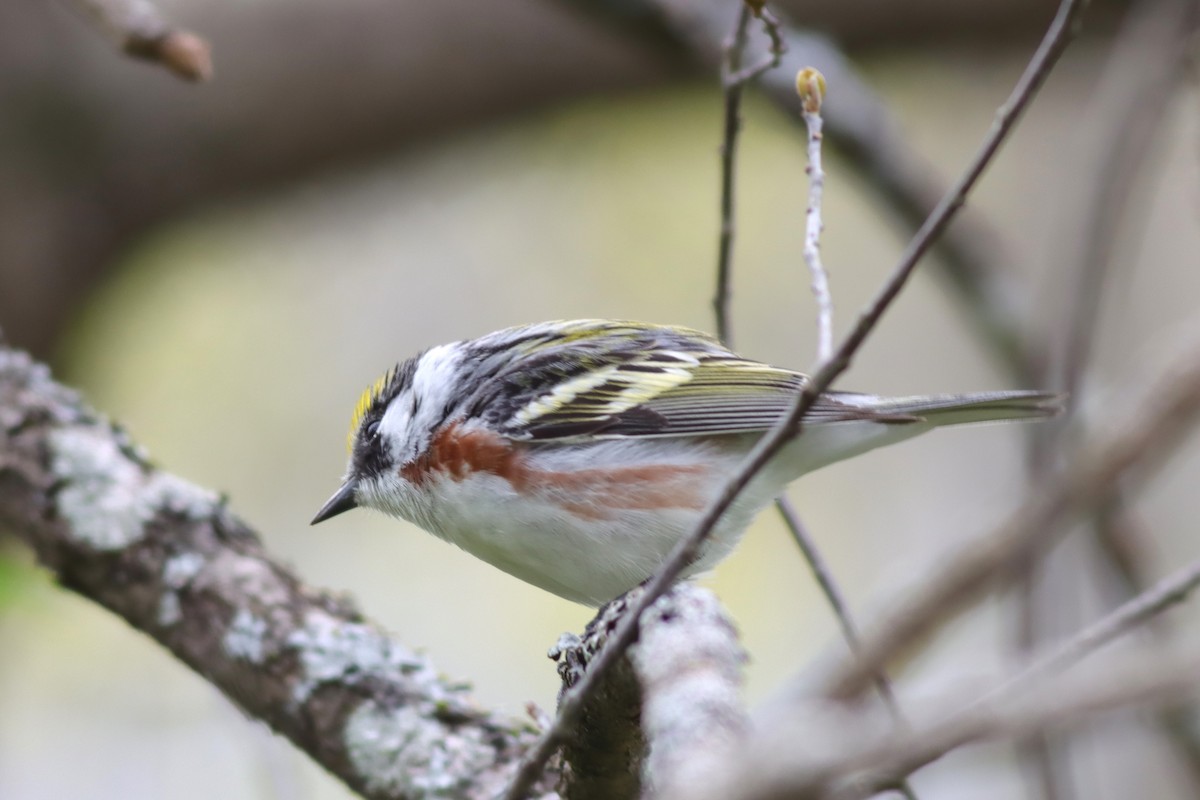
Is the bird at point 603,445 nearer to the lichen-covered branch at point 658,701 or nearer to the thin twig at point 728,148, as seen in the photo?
the thin twig at point 728,148

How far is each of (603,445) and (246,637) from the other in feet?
3.32

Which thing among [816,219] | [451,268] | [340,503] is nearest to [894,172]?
[340,503]

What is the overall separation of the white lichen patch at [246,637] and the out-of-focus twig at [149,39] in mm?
1323

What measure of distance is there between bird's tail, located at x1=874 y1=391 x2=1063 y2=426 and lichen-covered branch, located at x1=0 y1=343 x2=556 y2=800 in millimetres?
1249

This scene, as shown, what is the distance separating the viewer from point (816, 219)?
1860 millimetres

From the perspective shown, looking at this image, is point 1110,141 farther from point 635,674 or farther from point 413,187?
point 413,187

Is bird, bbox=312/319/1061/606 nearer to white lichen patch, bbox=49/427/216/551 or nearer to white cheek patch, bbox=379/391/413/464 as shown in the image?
white cheek patch, bbox=379/391/413/464

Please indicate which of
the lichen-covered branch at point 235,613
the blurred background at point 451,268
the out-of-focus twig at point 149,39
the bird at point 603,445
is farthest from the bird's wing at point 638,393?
the out-of-focus twig at point 149,39

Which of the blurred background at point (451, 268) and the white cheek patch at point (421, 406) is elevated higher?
the blurred background at point (451, 268)

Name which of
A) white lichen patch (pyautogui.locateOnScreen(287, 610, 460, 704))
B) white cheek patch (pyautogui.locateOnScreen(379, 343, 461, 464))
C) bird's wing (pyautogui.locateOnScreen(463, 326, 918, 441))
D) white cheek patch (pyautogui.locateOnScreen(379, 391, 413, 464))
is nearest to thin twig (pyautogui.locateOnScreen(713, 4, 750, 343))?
bird's wing (pyautogui.locateOnScreen(463, 326, 918, 441))

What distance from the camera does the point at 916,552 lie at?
6.00 m

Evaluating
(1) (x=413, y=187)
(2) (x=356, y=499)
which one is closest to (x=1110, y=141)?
(2) (x=356, y=499)

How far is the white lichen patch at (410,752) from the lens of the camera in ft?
8.54

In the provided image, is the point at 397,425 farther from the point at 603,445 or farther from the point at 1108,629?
the point at 1108,629
